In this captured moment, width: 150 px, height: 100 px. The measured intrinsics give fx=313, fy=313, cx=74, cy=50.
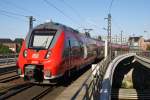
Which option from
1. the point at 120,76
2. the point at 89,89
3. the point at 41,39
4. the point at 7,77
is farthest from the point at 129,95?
the point at 120,76

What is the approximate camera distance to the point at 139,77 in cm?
6203

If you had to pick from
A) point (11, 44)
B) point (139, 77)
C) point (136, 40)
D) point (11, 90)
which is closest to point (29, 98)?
point (11, 90)

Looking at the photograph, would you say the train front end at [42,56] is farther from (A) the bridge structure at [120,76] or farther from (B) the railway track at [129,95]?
(B) the railway track at [129,95]

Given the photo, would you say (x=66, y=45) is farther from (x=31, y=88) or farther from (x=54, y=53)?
(x=31, y=88)

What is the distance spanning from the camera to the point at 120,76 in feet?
206

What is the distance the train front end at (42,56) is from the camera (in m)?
14.9

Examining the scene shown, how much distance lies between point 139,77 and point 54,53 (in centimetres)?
4902

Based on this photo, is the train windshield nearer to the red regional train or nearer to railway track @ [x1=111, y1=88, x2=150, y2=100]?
the red regional train

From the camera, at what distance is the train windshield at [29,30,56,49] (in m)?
15.8

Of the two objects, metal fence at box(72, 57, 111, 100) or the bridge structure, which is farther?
the bridge structure

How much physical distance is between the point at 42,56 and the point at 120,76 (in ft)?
161

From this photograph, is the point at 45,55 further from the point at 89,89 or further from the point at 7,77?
the point at 7,77

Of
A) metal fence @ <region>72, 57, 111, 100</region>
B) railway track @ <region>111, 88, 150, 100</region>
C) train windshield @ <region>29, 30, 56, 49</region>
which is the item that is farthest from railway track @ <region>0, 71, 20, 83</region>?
railway track @ <region>111, 88, 150, 100</region>

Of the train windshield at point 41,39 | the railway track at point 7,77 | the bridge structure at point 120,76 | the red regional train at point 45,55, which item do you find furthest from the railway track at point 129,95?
the train windshield at point 41,39
